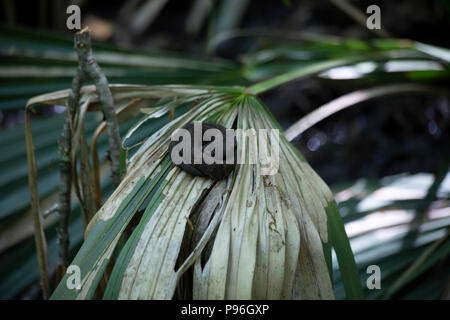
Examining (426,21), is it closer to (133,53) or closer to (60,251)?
(133,53)

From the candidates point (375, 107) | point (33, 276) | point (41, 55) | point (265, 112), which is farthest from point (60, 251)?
point (375, 107)

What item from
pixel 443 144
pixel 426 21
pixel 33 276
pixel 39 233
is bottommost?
pixel 33 276

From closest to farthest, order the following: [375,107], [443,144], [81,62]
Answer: [81,62]
[443,144]
[375,107]

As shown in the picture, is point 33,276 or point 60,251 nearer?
point 60,251

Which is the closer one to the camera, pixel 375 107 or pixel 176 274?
pixel 176 274

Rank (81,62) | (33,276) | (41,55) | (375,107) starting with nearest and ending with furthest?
(81,62) → (33,276) → (41,55) → (375,107)

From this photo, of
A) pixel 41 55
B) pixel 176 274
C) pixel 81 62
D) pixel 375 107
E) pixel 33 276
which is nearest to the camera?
pixel 176 274

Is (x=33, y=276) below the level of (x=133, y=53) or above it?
below

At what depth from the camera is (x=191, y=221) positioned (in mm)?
547

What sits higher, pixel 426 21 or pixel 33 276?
pixel 426 21

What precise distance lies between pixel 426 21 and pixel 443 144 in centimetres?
66

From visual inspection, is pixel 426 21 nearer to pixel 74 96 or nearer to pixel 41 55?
pixel 41 55
